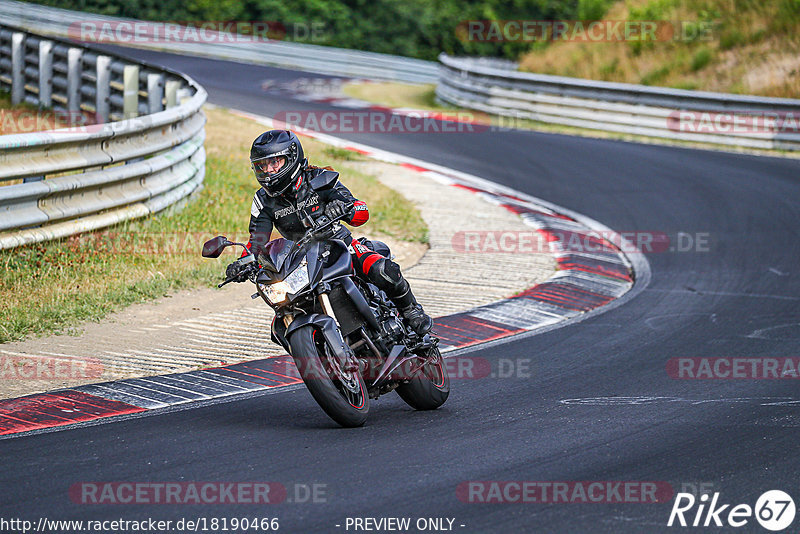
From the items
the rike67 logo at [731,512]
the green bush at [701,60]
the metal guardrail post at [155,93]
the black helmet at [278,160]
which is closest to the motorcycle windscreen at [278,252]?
the black helmet at [278,160]

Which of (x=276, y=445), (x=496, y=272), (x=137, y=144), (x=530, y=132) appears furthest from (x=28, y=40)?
(x=276, y=445)

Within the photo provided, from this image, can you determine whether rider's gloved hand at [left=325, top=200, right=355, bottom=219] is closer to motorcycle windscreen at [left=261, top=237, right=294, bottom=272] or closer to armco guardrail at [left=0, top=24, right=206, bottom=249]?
motorcycle windscreen at [left=261, top=237, right=294, bottom=272]

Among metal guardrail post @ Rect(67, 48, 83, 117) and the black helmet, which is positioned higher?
the black helmet

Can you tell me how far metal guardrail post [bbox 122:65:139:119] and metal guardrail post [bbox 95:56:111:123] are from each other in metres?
0.47

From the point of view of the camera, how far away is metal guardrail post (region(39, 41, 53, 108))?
17.8 m

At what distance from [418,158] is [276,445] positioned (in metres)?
12.8

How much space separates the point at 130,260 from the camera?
1012 cm

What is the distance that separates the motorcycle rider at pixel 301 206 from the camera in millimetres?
5988

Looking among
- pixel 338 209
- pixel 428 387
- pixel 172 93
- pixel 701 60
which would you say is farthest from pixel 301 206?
pixel 701 60

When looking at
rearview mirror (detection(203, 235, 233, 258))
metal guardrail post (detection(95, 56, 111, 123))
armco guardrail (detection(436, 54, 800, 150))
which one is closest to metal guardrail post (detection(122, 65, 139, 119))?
metal guardrail post (detection(95, 56, 111, 123))

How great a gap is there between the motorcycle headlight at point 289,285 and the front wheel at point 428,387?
1.15 m

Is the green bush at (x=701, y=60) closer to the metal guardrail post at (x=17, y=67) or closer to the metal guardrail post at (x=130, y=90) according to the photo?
the metal guardrail post at (x=130, y=90)

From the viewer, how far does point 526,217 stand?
13.8 meters

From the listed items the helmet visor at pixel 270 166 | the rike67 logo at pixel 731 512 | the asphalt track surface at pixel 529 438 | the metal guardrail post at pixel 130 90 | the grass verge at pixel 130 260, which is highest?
the helmet visor at pixel 270 166
